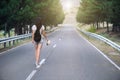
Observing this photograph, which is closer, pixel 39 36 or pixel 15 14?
pixel 39 36

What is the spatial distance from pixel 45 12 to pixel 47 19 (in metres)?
3.58

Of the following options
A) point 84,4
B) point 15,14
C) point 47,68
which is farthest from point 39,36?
point 84,4

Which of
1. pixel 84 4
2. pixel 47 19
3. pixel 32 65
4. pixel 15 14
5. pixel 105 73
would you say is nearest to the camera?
pixel 105 73

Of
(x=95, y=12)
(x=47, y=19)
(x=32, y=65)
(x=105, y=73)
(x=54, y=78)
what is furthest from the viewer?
(x=47, y=19)

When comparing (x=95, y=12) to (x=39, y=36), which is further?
(x=95, y=12)

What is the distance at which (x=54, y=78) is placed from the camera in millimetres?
9461

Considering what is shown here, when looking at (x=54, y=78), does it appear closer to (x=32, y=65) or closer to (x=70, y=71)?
(x=70, y=71)

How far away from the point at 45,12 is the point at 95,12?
31.2ft

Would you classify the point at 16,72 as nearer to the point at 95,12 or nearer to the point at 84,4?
the point at 95,12

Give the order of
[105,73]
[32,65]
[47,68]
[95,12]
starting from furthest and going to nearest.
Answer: [95,12], [32,65], [47,68], [105,73]

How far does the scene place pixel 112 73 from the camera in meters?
10.6

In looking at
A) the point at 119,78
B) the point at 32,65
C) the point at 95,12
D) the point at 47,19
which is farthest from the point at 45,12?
the point at 119,78

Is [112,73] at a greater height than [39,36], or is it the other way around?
[39,36]

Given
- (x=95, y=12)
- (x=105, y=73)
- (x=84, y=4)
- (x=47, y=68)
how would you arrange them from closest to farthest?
1. (x=105, y=73)
2. (x=47, y=68)
3. (x=95, y=12)
4. (x=84, y=4)
